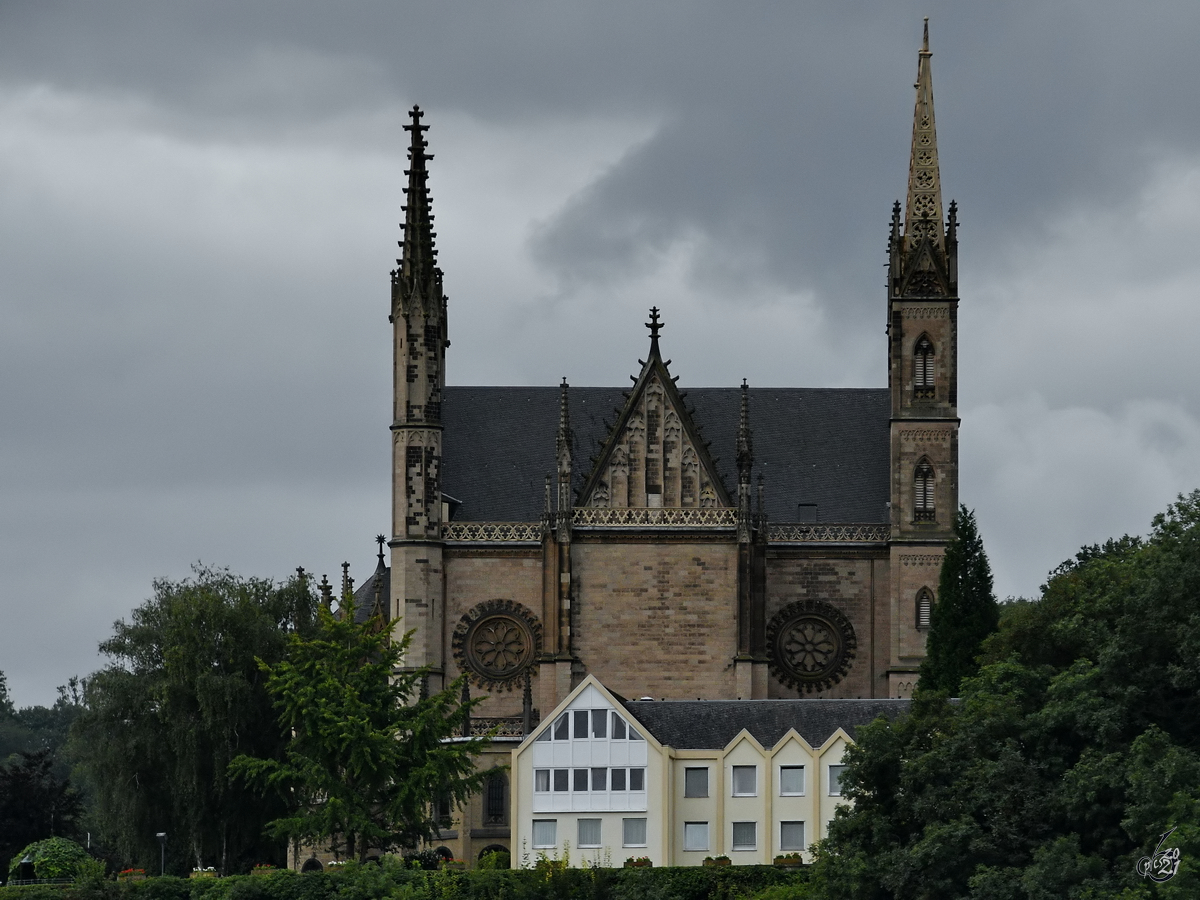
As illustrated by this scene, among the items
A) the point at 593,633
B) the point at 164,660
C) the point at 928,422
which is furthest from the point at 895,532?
the point at 164,660

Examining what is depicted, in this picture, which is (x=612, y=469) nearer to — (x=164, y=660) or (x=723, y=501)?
(x=723, y=501)

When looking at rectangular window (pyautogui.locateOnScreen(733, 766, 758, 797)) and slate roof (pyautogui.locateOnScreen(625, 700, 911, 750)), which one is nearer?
rectangular window (pyautogui.locateOnScreen(733, 766, 758, 797))

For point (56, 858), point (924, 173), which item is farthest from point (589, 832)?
point (924, 173)

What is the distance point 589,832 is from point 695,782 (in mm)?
3518

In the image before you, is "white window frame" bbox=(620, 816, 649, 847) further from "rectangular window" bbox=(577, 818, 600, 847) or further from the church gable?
the church gable

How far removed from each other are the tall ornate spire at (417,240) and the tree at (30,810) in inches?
998

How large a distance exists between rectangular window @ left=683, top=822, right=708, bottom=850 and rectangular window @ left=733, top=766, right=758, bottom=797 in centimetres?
139

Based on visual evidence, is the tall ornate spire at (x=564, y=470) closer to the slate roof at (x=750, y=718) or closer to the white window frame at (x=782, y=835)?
the slate roof at (x=750, y=718)

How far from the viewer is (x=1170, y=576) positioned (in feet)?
241

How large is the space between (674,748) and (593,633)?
33.9 feet

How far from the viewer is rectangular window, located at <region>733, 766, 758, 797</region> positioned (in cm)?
8775
